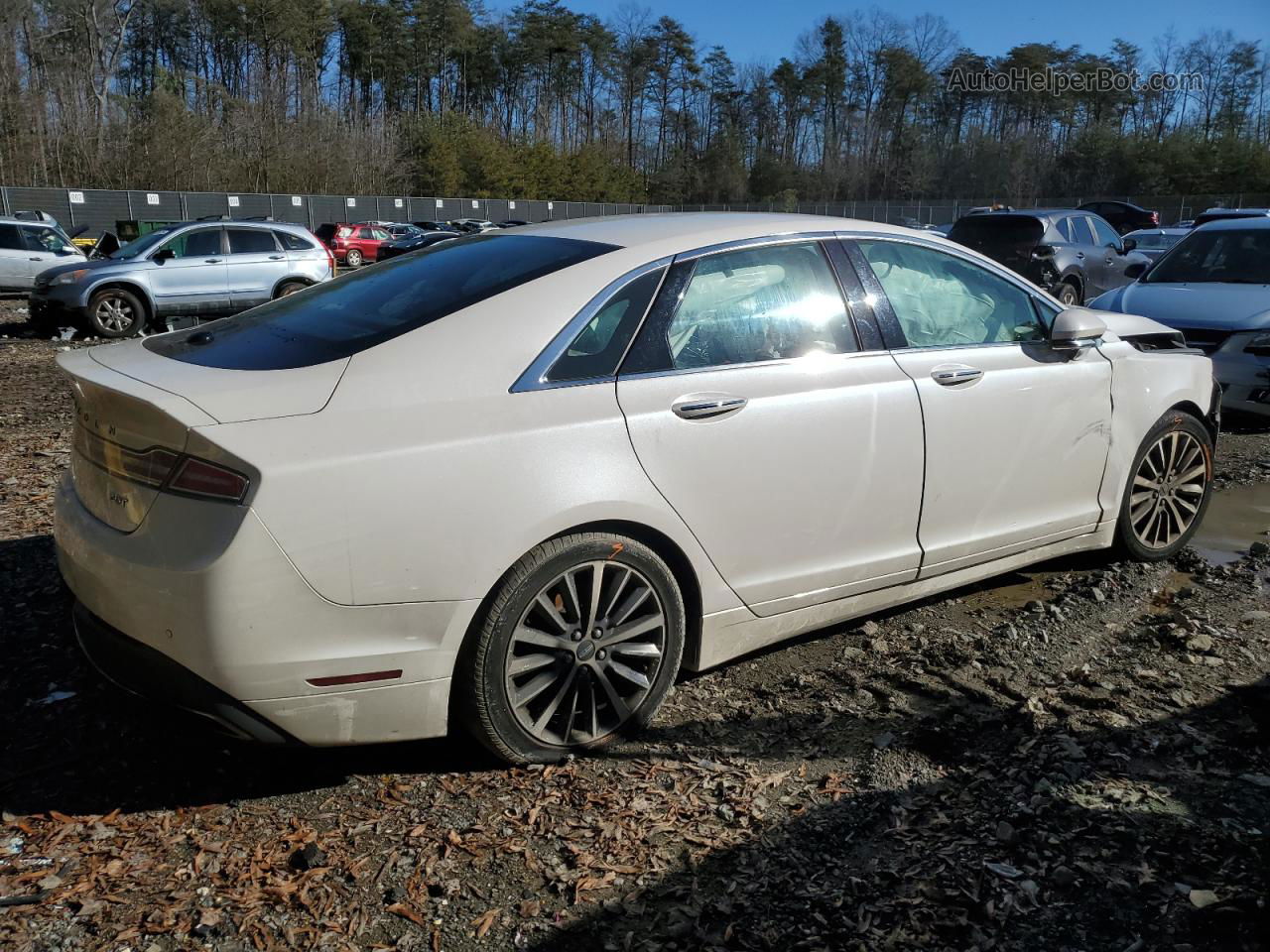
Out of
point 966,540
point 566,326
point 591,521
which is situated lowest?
point 966,540

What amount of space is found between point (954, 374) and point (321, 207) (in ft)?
149

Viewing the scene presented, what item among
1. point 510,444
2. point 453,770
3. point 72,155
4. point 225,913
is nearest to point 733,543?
point 510,444

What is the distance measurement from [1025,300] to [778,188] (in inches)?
3362

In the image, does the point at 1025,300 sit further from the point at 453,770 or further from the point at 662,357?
the point at 453,770

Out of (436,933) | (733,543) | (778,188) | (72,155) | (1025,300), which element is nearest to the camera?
(436,933)

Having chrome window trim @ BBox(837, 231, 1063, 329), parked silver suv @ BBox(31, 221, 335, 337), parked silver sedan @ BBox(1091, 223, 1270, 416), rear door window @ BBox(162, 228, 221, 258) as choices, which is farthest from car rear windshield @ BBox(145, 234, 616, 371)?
rear door window @ BBox(162, 228, 221, 258)

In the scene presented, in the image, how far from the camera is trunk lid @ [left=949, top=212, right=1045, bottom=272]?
1526cm

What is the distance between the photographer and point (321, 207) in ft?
148

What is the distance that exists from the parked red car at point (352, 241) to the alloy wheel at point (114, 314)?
18271 millimetres

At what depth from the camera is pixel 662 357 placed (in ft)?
10.6

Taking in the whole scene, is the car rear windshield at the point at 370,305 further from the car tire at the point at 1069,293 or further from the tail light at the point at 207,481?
the car tire at the point at 1069,293

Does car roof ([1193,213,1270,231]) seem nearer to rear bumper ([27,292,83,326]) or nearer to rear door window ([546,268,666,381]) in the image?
rear door window ([546,268,666,381])

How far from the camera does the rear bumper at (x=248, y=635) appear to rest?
249 centimetres

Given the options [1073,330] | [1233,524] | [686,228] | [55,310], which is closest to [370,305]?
[686,228]
